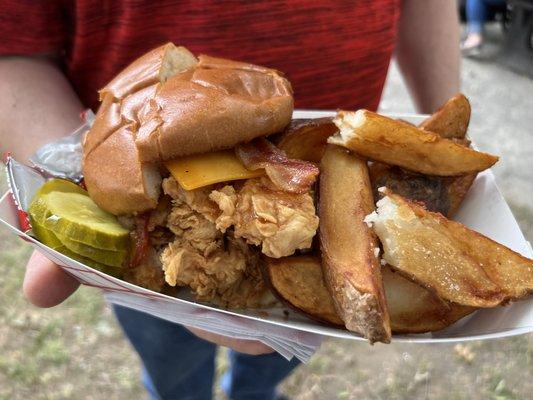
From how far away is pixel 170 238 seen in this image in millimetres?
1343

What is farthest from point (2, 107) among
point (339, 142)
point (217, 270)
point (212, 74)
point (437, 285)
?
point (437, 285)

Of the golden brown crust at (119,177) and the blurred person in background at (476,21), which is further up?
the golden brown crust at (119,177)

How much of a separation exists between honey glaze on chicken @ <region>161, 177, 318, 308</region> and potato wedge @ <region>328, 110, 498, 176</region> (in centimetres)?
18

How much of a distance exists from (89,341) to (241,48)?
2072 mm

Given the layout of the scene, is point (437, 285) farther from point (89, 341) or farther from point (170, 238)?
point (89, 341)

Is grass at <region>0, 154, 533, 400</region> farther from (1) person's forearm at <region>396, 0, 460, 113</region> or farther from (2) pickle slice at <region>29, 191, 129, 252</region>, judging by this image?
(2) pickle slice at <region>29, 191, 129, 252</region>

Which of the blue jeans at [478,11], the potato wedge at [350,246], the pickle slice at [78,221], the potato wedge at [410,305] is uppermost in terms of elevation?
the potato wedge at [350,246]

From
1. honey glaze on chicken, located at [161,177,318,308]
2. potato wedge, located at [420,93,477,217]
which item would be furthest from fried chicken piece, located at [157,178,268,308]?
potato wedge, located at [420,93,477,217]

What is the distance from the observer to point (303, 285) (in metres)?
1.26

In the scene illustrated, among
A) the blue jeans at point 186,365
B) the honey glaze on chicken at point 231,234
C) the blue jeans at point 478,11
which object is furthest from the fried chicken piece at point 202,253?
the blue jeans at point 478,11

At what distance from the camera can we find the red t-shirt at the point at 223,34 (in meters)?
1.64

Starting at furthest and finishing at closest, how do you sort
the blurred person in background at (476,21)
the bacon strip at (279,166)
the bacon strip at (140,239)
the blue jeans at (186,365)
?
the blurred person in background at (476,21) → the blue jeans at (186,365) → the bacon strip at (140,239) → the bacon strip at (279,166)

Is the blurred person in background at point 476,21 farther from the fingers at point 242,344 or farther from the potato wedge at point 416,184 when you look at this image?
the fingers at point 242,344

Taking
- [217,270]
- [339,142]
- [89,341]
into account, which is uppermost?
[339,142]
